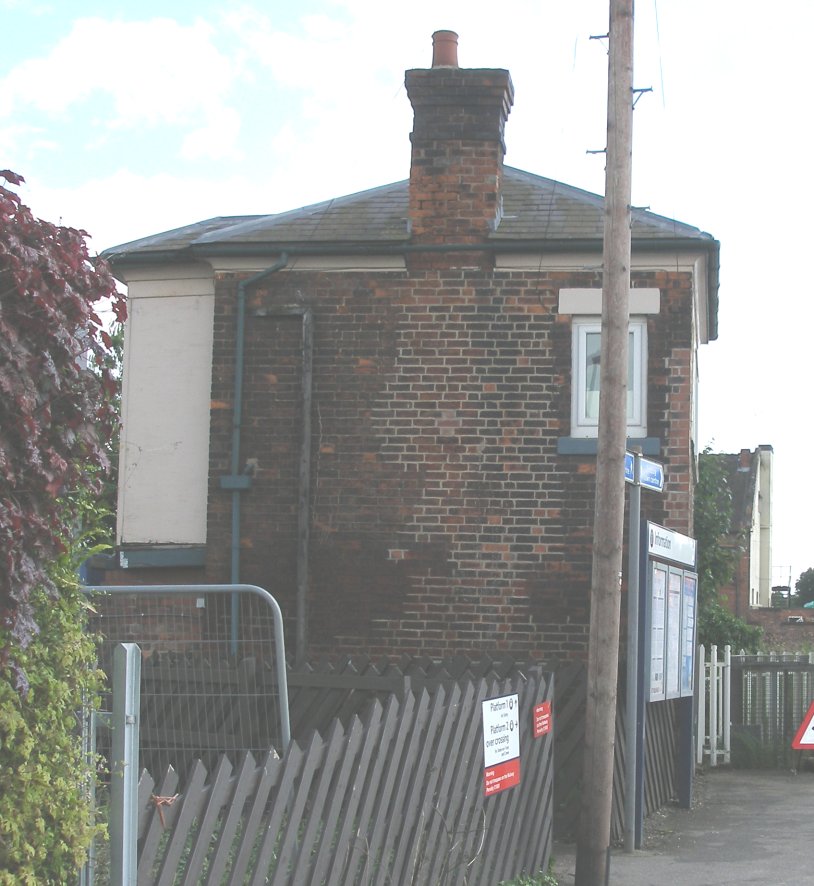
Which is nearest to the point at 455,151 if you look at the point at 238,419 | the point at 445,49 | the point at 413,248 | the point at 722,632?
the point at 413,248

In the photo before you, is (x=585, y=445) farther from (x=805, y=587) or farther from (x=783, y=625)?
(x=805, y=587)

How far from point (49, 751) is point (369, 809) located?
2436 millimetres

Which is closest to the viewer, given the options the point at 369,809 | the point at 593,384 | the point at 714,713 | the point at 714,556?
the point at 369,809

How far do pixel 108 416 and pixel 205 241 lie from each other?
9.14 meters

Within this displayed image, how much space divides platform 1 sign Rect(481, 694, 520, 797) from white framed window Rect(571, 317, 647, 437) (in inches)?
185

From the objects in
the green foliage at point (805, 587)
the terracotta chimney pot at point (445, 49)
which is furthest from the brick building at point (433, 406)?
the green foliage at point (805, 587)

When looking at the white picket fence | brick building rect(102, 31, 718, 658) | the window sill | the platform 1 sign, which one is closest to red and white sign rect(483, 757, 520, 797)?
the platform 1 sign

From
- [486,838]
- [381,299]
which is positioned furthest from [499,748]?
[381,299]

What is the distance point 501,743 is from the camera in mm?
7680

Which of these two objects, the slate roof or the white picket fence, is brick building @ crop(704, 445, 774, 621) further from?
the slate roof

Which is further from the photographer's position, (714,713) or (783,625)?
(783,625)

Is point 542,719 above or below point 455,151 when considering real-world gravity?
below

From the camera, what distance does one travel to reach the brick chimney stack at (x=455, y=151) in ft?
41.4

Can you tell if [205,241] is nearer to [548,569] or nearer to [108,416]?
[548,569]
